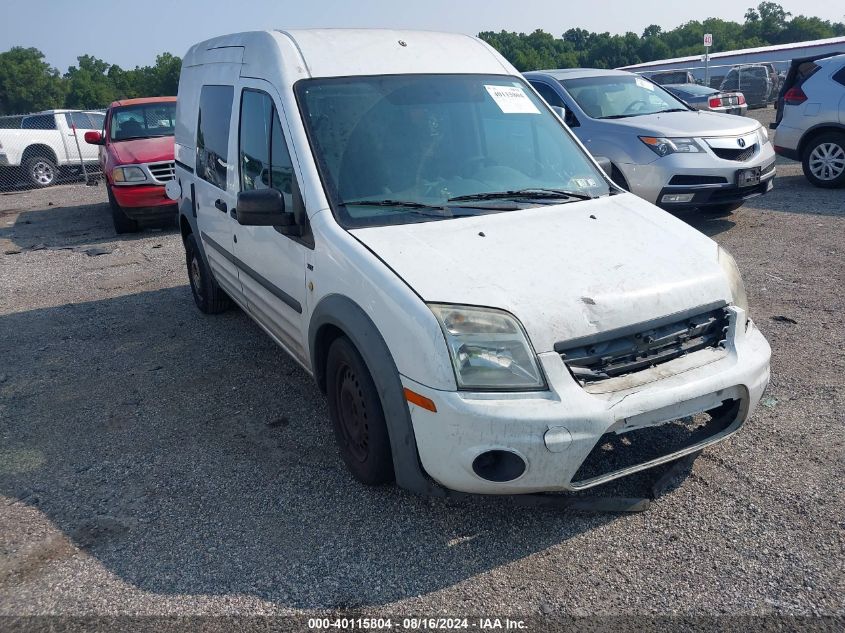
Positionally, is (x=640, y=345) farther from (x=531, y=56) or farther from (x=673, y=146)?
(x=531, y=56)

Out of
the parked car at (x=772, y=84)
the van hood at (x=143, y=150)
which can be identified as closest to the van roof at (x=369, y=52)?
the van hood at (x=143, y=150)

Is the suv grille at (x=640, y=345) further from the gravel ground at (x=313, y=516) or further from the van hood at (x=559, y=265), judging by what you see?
the gravel ground at (x=313, y=516)

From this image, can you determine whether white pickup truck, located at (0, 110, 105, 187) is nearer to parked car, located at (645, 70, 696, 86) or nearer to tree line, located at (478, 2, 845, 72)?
parked car, located at (645, 70, 696, 86)

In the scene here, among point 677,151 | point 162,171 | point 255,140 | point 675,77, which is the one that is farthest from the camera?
point 675,77

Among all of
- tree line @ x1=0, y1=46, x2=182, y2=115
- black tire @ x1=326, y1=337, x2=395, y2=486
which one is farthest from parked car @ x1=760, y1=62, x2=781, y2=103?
tree line @ x1=0, y1=46, x2=182, y2=115

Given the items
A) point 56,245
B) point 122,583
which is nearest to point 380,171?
point 122,583

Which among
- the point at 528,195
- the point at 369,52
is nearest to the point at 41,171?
the point at 369,52

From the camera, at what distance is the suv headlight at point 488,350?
2742mm

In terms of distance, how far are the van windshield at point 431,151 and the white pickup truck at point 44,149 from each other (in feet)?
48.7

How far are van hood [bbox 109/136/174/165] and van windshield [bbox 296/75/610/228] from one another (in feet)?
22.6

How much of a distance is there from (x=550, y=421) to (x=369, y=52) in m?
2.38

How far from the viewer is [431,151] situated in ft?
12.3

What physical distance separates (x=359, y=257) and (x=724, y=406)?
5.63ft

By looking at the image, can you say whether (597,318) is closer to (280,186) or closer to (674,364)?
(674,364)
